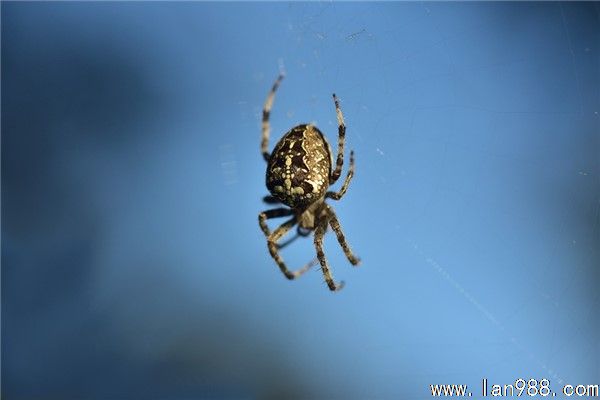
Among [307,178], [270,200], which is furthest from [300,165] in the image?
[270,200]

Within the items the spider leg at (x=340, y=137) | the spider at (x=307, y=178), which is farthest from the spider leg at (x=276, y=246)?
the spider leg at (x=340, y=137)

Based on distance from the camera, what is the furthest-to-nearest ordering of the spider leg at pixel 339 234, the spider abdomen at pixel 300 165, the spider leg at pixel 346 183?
1. the spider leg at pixel 339 234
2. the spider leg at pixel 346 183
3. the spider abdomen at pixel 300 165

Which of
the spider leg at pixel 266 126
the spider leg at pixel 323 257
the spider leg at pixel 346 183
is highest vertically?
the spider leg at pixel 266 126

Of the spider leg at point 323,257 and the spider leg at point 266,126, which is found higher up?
the spider leg at point 266,126

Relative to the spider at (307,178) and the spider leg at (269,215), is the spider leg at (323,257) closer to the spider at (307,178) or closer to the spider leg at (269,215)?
the spider at (307,178)

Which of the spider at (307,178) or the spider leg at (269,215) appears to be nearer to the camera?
the spider at (307,178)

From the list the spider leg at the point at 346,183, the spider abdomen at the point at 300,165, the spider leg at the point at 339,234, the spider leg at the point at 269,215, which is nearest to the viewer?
the spider abdomen at the point at 300,165

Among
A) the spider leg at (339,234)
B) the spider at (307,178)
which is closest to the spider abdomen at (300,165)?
the spider at (307,178)

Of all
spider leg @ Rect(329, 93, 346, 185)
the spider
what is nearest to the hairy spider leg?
the spider

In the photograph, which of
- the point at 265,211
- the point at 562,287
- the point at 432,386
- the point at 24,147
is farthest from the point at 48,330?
the point at 562,287
